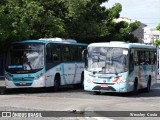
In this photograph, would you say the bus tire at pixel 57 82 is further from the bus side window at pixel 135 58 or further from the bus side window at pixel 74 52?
the bus side window at pixel 135 58

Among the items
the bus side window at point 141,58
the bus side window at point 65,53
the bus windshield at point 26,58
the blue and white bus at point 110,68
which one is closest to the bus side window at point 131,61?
the blue and white bus at point 110,68

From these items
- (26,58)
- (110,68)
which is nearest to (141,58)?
(110,68)

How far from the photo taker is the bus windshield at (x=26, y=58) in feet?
83.2

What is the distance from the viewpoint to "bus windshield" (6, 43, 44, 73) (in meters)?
25.4

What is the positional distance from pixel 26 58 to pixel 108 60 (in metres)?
4.45

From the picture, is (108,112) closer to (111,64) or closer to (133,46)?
(111,64)

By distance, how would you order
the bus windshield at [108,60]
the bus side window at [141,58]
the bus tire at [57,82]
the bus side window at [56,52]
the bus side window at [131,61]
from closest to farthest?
the bus windshield at [108,60], the bus side window at [131,61], the bus side window at [141,58], the bus side window at [56,52], the bus tire at [57,82]

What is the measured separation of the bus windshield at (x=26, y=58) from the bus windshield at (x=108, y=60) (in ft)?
9.03

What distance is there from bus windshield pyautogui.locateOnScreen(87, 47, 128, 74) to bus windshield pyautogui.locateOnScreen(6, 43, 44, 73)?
275cm

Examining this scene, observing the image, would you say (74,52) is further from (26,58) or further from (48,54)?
(26,58)

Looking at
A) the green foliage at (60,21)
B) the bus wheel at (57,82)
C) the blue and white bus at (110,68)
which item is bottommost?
the bus wheel at (57,82)

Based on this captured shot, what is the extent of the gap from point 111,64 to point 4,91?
20.2 ft

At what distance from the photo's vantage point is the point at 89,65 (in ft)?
80.7

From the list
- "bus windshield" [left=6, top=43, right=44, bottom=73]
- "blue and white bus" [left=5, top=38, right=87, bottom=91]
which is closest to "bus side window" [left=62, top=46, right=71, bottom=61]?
"blue and white bus" [left=5, top=38, right=87, bottom=91]
